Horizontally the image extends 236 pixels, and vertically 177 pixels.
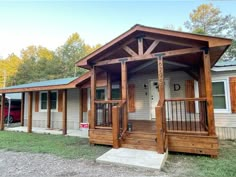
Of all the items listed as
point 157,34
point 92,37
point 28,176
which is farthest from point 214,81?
point 92,37

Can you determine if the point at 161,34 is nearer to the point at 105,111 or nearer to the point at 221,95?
the point at 105,111

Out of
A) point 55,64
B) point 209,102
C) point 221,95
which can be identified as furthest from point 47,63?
point 209,102

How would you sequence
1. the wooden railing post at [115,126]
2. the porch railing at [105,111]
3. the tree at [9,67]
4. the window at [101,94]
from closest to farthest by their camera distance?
1. the wooden railing post at [115,126]
2. the porch railing at [105,111]
3. the window at [101,94]
4. the tree at [9,67]

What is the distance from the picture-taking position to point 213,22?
755 inches

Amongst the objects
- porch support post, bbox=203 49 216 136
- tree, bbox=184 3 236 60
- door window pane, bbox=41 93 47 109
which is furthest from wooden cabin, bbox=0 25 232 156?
tree, bbox=184 3 236 60

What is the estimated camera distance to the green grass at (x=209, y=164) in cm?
319

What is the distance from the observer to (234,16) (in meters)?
18.4

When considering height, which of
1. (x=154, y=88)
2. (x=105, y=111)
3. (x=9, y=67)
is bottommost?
(x=105, y=111)

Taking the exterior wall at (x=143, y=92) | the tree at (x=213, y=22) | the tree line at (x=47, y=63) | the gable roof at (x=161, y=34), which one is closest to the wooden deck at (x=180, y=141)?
the gable roof at (x=161, y=34)

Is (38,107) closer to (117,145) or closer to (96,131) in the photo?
(96,131)

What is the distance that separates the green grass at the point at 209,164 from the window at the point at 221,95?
206 cm

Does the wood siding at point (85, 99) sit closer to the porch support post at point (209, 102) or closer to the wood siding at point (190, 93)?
the wood siding at point (190, 93)

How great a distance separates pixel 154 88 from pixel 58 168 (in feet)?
17.5

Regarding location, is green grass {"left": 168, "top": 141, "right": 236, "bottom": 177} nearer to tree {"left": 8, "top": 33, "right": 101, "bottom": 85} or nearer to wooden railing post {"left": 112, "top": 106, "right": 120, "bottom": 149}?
wooden railing post {"left": 112, "top": 106, "right": 120, "bottom": 149}
